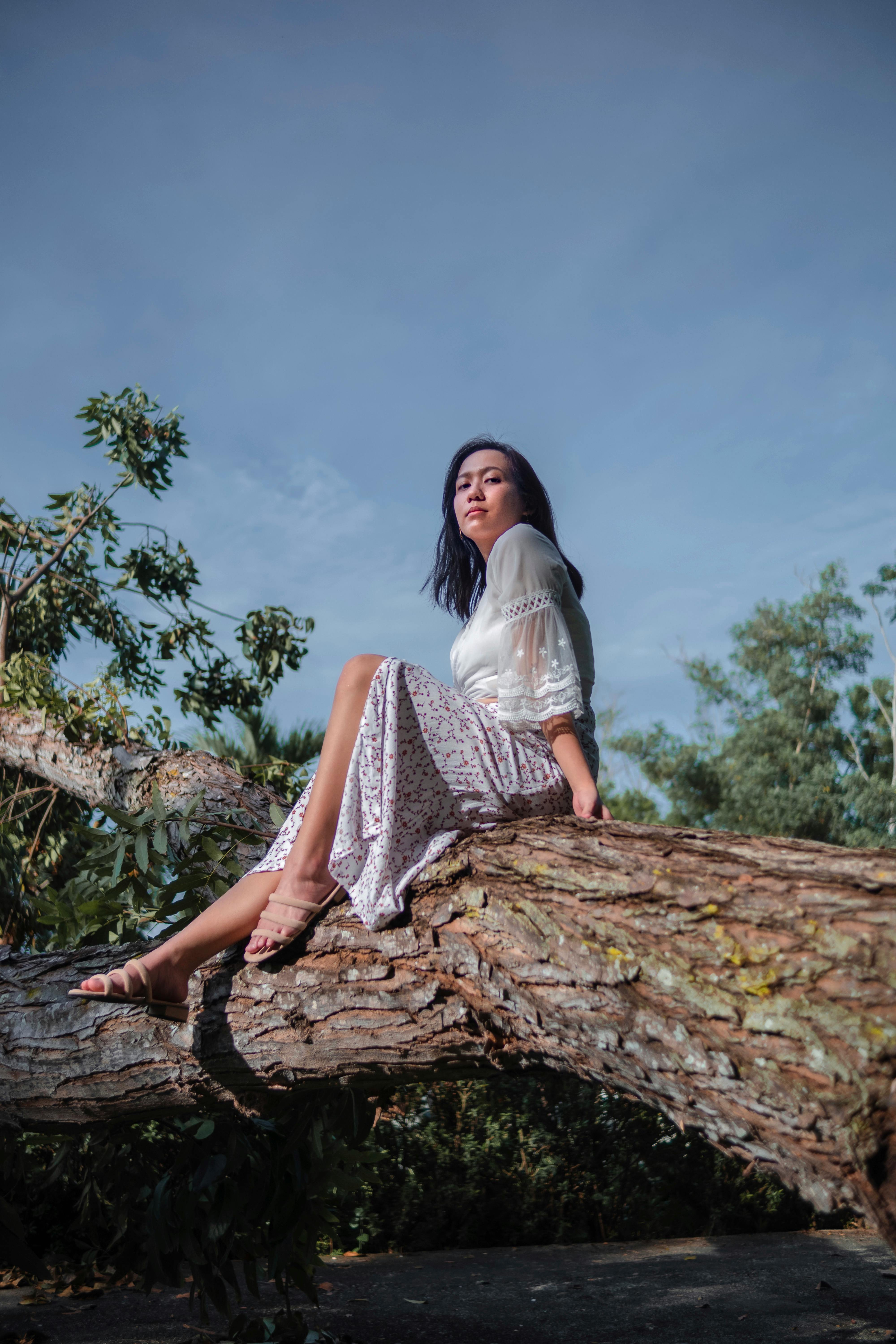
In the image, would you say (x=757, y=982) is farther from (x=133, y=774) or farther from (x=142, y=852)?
(x=133, y=774)

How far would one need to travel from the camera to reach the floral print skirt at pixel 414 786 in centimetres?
225

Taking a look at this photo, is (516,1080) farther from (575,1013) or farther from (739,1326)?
(575,1013)

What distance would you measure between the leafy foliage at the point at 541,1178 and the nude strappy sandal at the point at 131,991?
454 cm

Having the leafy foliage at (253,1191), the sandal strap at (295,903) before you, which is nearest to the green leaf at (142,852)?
the leafy foliage at (253,1191)

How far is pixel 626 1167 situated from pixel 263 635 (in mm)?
Result: 4619

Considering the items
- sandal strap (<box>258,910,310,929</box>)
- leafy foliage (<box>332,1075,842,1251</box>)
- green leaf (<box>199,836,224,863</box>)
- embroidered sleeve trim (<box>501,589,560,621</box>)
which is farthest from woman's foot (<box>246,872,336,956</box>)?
leafy foliage (<box>332,1075,842,1251</box>)

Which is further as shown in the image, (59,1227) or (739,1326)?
(59,1227)

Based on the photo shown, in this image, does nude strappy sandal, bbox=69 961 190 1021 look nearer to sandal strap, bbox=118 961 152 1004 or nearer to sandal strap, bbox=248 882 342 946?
sandal strap, bbox=118 961 152 1004

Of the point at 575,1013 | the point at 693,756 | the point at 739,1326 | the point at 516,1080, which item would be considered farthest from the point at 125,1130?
the point at 693,756

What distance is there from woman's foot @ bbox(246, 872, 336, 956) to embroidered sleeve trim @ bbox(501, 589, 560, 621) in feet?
2.68

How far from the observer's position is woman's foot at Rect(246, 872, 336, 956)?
7.60 ft

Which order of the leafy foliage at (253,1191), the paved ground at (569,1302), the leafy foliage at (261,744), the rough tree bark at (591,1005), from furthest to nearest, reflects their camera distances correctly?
1. the leafy foliage at (261,744)
2. the paved ground at (569,1302)
3. the leafy foliage at (253,1191)
4. the rough tree bark at (591,1005)

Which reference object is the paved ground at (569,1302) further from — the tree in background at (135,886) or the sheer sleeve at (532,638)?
the sheer sleeve at (532,638)

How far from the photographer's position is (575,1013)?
181 centimetres
